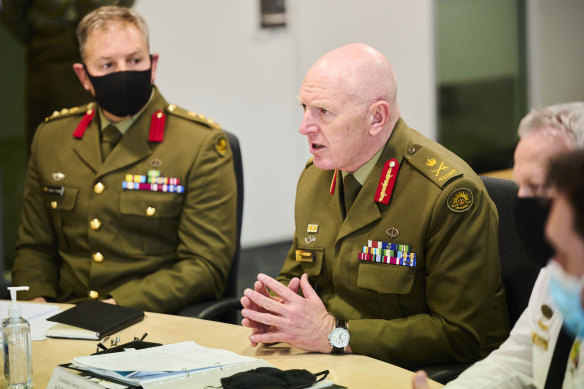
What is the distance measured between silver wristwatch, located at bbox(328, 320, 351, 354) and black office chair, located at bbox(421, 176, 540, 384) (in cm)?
52

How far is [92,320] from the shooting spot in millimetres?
2156

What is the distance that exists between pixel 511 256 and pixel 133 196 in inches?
54.3

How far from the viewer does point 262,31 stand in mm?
5238

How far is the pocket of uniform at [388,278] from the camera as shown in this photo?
211 centimetres

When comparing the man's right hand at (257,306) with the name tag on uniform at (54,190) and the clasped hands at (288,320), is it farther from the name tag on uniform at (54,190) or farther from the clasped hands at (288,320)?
the name tag on uniform at (54,190)

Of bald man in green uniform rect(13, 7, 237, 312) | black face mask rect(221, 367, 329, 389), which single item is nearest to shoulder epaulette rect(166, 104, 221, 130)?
bald man in green uniform rect(13, 7, 237, 312)

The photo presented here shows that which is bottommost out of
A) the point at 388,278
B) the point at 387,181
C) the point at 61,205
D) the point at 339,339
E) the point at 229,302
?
the point at 229,302

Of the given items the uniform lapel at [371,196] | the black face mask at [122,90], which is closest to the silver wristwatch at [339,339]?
the uniform lapel at [371,196]

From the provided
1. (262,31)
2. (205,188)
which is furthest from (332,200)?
(262,31)

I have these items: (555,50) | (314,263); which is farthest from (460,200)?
(555,50)

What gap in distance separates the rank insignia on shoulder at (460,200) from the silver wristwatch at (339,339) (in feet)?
1.49

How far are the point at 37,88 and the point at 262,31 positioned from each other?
171 cm

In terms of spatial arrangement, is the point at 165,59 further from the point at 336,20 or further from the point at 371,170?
the point at 371,170

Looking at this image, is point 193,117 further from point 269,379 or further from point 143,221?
point 269,379
